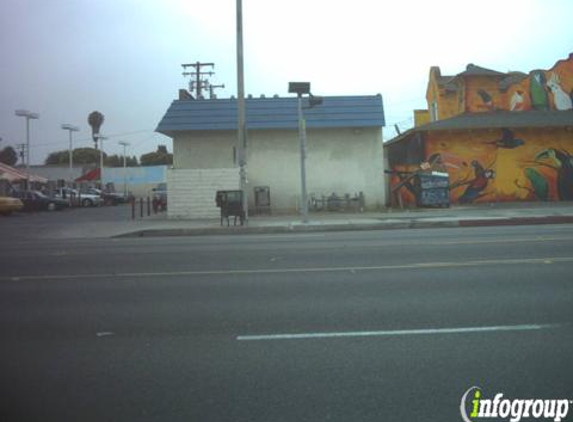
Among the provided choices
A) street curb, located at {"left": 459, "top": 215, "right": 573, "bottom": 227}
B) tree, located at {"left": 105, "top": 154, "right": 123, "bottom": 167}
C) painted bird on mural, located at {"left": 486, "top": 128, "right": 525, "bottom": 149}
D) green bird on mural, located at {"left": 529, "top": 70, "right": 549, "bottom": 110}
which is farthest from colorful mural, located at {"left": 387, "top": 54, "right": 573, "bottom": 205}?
tree, located at {"left": 105, "top": 154, "right": 123, "bottom": 167}

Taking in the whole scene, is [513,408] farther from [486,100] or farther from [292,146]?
[486,100]

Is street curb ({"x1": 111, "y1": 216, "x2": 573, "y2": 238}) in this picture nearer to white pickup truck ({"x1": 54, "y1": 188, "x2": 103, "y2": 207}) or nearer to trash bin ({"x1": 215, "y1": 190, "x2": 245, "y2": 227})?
trash bin ({"x1": 215, "y1": 190, "x2": 245, "y2": 227})

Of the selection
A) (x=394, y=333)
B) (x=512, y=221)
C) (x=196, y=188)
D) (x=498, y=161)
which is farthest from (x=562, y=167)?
(x=394, y=333)

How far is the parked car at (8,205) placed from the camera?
3272 centimetres

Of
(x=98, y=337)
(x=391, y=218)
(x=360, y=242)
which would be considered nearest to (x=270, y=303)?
(x=98, y=337)

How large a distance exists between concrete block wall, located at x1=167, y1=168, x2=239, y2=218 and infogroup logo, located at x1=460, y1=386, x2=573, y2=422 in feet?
67.1

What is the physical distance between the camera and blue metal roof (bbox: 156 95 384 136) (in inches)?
1021

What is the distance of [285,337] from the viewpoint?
5.64 m

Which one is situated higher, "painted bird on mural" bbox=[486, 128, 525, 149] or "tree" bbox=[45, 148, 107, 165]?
"tree" bbox=[45, 148, 107, 165]

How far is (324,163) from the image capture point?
26.4 meters

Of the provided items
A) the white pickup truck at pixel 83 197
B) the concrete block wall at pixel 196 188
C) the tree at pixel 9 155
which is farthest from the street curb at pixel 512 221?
the tree at pixel 9 155

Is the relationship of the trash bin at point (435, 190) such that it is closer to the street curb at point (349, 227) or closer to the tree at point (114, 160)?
the street curb at point (349, 227)

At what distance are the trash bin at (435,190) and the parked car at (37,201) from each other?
25.7m

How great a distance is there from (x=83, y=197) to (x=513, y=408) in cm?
4631
